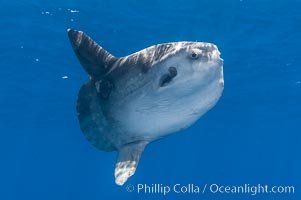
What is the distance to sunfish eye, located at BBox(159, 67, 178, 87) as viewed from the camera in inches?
144

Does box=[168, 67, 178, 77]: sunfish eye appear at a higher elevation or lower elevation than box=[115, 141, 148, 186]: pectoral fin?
higher

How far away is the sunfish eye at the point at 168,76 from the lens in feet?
12.0

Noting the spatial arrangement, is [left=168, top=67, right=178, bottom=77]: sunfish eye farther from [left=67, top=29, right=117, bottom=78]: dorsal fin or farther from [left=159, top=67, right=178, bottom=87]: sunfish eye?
[left=67, top=29, right=117, bottom=78]: dorsal fin

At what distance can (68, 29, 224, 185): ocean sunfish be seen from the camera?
3.63 meters

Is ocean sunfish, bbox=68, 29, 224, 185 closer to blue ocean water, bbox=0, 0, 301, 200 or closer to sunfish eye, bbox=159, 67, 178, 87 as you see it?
sunfish eye, bbox=159, 67, 178, 87

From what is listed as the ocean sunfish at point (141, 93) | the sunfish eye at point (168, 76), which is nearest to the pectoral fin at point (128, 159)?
the ocean sunfish at point (141, 93)

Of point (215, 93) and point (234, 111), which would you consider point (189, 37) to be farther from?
point (234, 111)

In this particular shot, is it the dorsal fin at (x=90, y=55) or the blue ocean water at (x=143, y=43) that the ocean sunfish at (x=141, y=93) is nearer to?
the dorsal fin at (x=90, y=55)

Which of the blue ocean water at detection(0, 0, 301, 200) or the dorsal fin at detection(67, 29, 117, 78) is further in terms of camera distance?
the blue ocean water at detection(0, 0, 301, 200)

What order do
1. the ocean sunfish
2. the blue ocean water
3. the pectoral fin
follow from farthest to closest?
1. the blue ocean water
2. the pectoral fin
3. the ocean sunfish

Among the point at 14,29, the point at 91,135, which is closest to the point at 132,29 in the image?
the point at 14,29

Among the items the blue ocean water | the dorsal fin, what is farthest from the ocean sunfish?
the blue ocean water

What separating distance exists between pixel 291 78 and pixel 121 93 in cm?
2155

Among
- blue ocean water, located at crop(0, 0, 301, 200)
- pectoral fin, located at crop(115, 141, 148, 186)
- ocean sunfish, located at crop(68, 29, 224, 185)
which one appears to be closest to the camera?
ocean sunfish, located at crop(68, 29, 224, 185)
